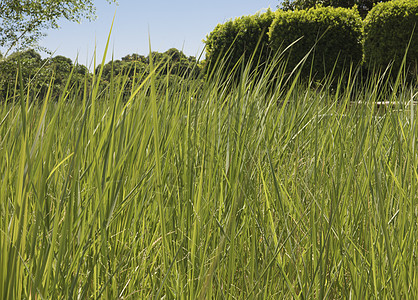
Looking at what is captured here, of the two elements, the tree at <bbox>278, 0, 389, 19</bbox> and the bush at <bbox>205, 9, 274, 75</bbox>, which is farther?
the tree at <bbox>278, 0, 389, 19</bbox>

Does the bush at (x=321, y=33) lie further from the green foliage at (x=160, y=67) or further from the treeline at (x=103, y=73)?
the green foliage at (x=160, y=67)

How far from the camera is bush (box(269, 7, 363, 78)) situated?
29.5 feet

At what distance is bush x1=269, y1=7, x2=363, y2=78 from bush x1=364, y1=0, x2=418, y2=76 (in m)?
0.37

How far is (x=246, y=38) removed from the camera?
405 inches

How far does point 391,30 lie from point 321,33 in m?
1.52

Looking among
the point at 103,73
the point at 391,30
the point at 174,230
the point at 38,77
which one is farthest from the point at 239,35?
the point at 174,230

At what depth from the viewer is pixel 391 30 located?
9086 mm

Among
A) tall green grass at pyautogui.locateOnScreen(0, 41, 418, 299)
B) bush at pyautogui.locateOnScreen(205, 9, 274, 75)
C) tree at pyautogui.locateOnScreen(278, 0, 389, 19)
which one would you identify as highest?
tree at pyautogui.locateOnScreen(278, 0, 389, 19)

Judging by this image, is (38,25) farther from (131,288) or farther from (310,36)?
(131,288)

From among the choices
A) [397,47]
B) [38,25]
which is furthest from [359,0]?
[38,25]

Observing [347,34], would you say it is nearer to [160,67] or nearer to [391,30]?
[391,30]

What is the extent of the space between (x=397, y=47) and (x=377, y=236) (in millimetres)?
9379

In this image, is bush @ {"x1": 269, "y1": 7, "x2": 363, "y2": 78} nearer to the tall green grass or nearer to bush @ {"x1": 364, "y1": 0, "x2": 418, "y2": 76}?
bush @ {"x1": 364, "y1": 0, "x2": 418, "y2": 76}

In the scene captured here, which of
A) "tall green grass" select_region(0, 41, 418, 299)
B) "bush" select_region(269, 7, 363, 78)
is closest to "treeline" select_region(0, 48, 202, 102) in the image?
"tall green grass" select_region(0, 41, 418, 299)
